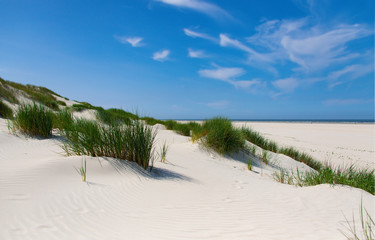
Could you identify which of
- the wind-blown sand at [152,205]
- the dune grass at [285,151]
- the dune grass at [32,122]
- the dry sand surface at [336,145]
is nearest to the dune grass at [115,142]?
the wind-blown sand at [152,205]

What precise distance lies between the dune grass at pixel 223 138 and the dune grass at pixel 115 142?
3.62 meters

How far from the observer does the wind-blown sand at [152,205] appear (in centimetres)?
202

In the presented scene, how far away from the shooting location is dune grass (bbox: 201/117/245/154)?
7336 millimetres

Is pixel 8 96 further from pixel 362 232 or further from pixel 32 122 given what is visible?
pixel 362 232

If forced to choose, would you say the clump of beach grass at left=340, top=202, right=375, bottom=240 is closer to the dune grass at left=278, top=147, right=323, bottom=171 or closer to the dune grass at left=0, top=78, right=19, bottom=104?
the dune grass at left=278, top=147, right=323, bottom=171

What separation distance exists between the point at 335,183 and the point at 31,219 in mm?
4965

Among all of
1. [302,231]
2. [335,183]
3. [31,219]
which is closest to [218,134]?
[335,183]

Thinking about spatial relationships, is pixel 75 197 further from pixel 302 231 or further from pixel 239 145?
pixel 239 145

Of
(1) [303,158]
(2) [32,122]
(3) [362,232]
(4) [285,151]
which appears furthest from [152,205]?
(1) [303,158]

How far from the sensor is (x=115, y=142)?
396 cm

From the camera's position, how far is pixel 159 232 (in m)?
2.07

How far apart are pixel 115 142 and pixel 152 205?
168 cm

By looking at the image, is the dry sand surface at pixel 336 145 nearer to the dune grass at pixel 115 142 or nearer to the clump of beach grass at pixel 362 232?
the clump of beach grass at pixel 362 232

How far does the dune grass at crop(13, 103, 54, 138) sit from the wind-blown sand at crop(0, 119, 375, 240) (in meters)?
2.18
